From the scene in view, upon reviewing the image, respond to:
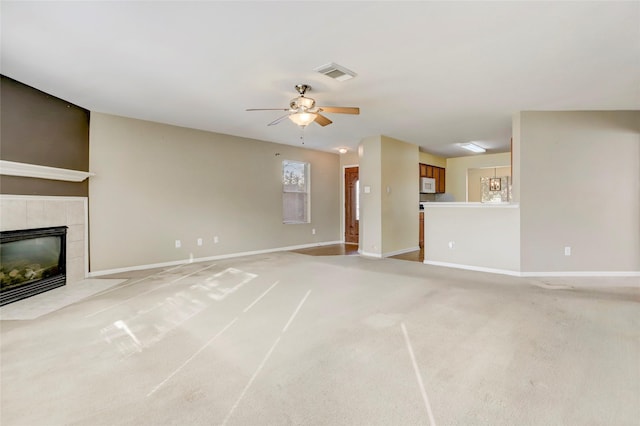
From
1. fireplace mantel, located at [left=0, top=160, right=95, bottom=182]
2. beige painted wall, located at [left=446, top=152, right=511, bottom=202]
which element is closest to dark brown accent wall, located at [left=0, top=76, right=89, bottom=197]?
fireplace mantel, located at [left=0, top=160, right=95, bottom=182]

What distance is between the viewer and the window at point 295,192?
7.55m

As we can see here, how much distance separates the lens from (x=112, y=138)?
4.98 m

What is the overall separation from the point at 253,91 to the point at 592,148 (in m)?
4.95

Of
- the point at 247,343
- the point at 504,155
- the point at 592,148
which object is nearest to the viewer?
the point at 247,343

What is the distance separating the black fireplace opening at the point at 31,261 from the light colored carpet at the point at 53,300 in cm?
11

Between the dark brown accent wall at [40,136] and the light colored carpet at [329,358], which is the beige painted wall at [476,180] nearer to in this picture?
the light colored carpet at [329,358]

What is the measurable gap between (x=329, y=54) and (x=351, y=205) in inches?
228

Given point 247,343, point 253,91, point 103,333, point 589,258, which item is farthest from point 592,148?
point 103,333

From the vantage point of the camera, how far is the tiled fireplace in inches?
142

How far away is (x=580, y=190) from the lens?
4742mm

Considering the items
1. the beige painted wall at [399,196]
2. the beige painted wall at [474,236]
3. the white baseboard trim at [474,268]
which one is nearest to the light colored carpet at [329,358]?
the white baseboard trim at [474,268]

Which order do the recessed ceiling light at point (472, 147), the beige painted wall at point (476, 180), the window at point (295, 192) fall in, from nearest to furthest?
the recessed ceiling light at point (472, 147) < the window at point (295, 192) < the beige painted wall at point (476, 180)

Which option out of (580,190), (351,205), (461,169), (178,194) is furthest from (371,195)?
(461,169)

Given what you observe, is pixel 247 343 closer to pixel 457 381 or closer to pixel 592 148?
pixel 457 381
